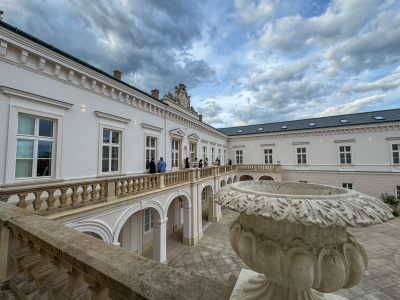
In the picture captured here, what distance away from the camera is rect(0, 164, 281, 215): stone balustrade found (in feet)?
12.7

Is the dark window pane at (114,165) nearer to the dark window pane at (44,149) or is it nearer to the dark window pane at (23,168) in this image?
the dark window pane at (44,149)

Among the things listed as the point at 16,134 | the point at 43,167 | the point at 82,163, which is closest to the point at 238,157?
the point at 82,163

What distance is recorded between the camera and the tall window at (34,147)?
201 inches

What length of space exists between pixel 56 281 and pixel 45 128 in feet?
19.6

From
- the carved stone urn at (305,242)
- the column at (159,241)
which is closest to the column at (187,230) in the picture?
the column at (159,241)


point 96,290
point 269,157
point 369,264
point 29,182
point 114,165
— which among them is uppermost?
point 269,157

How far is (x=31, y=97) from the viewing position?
5.22 m

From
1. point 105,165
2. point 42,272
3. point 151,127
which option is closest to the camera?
point 42,272

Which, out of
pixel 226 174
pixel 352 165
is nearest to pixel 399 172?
pixel 352 165

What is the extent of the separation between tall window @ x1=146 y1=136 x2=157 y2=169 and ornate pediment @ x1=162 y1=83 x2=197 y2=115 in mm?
3783

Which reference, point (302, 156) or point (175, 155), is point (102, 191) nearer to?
point (175, 155)

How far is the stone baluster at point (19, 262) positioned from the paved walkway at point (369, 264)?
4688mm

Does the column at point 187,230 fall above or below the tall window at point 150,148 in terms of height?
below

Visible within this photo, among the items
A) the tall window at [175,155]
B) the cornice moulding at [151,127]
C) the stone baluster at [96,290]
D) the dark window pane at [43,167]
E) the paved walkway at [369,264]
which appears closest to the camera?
the stone baluster at [96,290]
